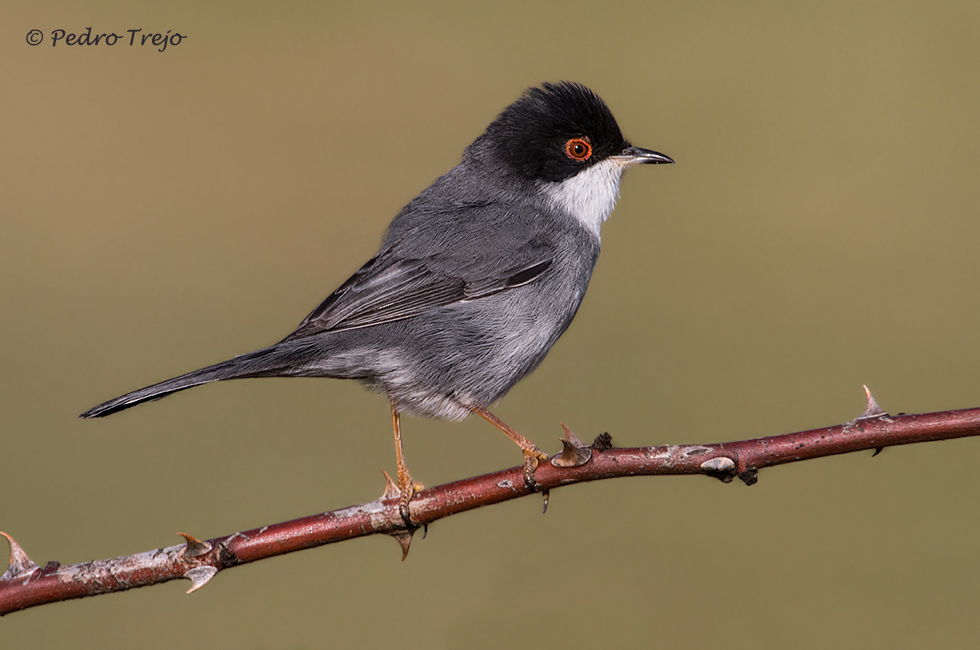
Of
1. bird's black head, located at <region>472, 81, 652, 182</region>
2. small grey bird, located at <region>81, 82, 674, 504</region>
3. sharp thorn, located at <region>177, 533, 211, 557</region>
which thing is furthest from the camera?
bird's black head, located at <region>472, 81, 652, 182</region>

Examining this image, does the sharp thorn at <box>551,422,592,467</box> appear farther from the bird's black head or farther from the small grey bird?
the bird's black head

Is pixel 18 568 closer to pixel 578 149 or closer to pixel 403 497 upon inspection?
pixel 403 497

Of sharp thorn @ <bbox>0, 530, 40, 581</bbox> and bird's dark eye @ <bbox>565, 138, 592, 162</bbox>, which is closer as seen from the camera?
sharp thorn @ <bbox>0, 530, 40, 581</bbox>

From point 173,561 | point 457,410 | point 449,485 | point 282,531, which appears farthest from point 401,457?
point 173,561

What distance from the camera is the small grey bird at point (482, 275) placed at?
3.02 m

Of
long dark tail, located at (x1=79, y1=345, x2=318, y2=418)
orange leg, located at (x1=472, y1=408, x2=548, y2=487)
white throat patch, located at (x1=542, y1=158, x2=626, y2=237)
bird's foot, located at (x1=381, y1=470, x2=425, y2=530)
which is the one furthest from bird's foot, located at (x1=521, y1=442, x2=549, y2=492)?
white throat patch, located at (x1=542, y1=158, x2=626, y2=237)

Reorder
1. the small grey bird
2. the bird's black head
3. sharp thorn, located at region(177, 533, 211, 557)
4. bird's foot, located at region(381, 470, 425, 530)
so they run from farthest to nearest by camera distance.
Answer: the bird's black head < the small grey bird < bird's foot, located at region(381, 470, 425, 530) < sharp thorn, located at region(177, 533, 211, 557)

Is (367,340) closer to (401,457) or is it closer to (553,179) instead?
(401,457)

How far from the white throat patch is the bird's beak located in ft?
0.07

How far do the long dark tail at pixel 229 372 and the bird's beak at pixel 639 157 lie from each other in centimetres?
162

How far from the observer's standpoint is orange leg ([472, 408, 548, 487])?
7.84 ft

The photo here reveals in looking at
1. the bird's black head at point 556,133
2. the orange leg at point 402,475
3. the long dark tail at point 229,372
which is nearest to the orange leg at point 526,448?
the orange leg at point 402,475

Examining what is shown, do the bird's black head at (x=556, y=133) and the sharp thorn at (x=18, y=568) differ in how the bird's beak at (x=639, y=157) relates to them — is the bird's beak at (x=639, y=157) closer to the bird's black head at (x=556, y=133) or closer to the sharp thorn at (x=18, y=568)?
the bird's black head at (x=556, y=133)

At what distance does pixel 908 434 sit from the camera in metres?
2.11
